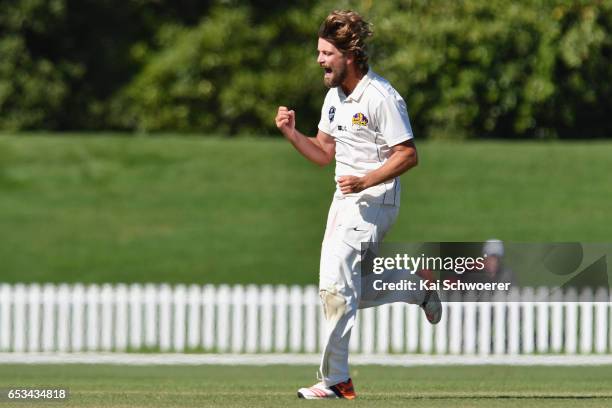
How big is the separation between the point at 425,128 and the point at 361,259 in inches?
735

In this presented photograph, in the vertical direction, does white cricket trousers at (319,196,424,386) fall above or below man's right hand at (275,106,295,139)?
below

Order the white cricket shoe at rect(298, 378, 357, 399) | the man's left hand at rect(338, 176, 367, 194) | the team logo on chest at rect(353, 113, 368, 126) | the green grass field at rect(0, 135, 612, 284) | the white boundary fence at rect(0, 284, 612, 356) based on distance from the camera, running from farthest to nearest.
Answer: the green grass field at rect(0, 135, 612, 284)
the white boundary fence at rect(0, 284, 612, 356)
the white cricket shoe at rect(298, 378, 357, 399)
the team logo on chest at rect(353, 113, 368, 126)
the man's left hand at rect(338, 176, 367, 194)

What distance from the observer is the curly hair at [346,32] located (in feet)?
23.7

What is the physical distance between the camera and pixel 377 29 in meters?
24.5

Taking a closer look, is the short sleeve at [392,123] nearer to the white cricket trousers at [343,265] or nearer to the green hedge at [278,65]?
the white cricket trousers at [343,265]

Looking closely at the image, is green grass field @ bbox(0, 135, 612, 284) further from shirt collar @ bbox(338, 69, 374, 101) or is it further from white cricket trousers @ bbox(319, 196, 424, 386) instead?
shirt collar @ bbox(338, 69, 374, 101)

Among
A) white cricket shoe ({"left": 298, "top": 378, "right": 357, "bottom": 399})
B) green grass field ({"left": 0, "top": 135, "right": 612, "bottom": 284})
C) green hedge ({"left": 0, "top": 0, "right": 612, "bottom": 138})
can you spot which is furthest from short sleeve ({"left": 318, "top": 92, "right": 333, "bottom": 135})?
green hedge ({"left": 0, "top": 0, "right": 612, "bottom": 138})

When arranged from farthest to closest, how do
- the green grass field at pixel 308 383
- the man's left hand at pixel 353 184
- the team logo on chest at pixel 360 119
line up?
the team logo on chest at pixel 360 119 < the man's left hand at pixel 353 184 < the green grass field at pixel 308 383

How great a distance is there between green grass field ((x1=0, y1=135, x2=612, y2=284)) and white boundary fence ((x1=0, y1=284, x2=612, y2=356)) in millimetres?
3766

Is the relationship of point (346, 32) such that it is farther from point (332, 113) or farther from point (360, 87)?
point (332, 113)

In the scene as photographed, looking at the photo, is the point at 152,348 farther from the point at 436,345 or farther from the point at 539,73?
the point at 539,73

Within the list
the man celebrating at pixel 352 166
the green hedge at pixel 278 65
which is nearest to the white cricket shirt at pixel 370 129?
the man celebrating at pixel 352 166

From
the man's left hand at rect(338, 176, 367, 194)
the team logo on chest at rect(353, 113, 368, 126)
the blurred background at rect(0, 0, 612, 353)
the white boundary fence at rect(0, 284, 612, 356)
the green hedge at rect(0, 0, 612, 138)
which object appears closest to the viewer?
the man's left hand at rect(338, 176, 367, 194)

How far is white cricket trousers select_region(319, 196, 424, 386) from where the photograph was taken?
729 centimetres
